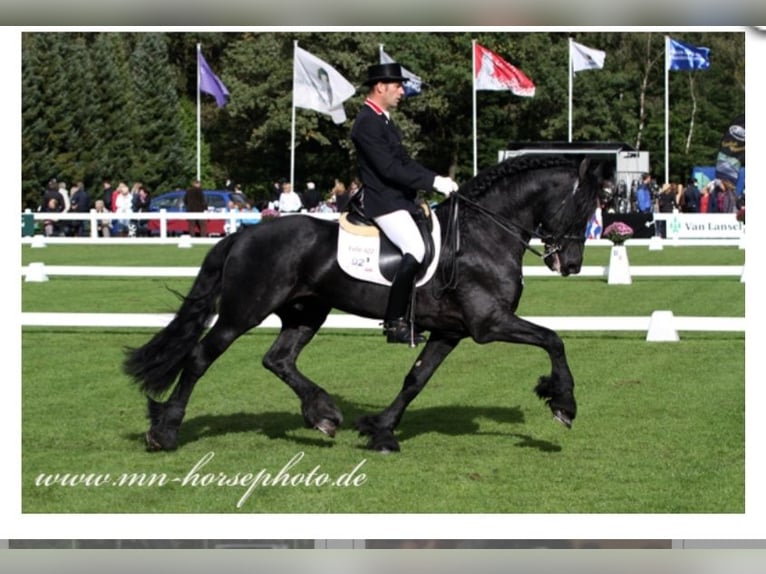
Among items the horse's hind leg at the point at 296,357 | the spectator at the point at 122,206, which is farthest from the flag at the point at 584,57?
the horse's hind leg at the point at 296,357

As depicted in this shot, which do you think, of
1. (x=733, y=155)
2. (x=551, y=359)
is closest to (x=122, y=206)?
(x=733, y=155)

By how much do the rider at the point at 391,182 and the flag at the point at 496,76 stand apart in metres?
30.3

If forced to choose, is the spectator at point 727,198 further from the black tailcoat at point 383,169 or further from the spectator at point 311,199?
the black tailcoat at point 383,169

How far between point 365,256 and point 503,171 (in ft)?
3.55

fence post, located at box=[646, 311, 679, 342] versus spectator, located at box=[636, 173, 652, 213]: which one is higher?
spectator, located at box=[636, 173, 652, 213]

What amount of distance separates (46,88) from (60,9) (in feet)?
124

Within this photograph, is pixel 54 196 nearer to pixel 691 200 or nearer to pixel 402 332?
pixel 691 200

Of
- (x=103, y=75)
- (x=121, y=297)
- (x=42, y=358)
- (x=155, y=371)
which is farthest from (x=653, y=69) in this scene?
(x=155, y=371)

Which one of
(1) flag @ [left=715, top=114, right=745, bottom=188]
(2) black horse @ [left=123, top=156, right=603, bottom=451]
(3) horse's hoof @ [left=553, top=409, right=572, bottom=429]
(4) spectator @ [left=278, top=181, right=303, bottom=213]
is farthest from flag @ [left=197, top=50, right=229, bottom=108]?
(3) horse's hoof @ [left=553, top=409, right=572, bottom=429]

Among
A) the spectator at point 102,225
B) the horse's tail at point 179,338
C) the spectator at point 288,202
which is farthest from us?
the spectator at point 102,225

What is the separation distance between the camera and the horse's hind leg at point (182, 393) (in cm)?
912

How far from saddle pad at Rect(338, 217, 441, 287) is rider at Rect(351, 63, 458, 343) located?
3.8 inches

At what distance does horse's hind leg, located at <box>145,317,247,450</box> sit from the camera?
912cm

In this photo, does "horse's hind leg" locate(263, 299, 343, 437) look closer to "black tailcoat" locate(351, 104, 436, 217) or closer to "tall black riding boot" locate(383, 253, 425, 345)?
"tall black riding boot" locate(383, 253, 425, 345)
